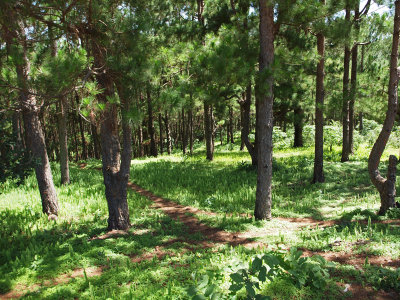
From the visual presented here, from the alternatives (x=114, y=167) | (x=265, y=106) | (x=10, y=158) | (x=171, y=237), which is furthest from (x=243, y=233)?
(x=10, y=158)

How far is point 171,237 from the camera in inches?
240

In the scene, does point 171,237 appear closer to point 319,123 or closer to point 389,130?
point 389,130

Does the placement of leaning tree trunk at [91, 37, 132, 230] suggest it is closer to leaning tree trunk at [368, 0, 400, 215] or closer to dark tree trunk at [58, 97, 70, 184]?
dark tree trunk at [58, 97, 70, 184]

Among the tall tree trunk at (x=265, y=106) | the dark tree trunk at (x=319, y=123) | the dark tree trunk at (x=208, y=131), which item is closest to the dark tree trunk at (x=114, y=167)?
the tall tree trunk at (x=265, y=106)

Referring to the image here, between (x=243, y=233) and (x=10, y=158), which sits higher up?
(x=10, y=158)

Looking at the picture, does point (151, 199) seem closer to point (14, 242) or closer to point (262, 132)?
point (14, 242)

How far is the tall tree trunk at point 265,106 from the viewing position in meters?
6.30

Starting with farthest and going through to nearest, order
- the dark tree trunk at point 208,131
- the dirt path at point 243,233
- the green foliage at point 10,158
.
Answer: the dark tree trunk at point 208,131 < the green foliage at point 10,158 < the dirt path at point 243,233

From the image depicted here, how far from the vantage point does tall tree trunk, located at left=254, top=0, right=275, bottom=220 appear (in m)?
6.30

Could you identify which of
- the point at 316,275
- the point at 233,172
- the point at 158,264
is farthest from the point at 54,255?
the point at 233,172

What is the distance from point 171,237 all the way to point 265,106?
3733 mm

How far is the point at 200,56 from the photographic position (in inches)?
255

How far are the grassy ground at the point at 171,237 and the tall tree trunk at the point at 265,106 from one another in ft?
1.95

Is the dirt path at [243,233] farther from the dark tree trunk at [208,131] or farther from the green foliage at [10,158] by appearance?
the dark tree trunk at [208,131]
